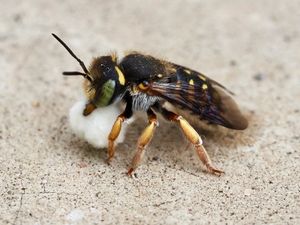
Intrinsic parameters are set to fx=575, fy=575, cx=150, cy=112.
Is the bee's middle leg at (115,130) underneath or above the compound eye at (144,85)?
underneath

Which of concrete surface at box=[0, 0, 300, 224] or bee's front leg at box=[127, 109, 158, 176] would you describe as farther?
bee's front leg at box=[127, 109, 158, 176]

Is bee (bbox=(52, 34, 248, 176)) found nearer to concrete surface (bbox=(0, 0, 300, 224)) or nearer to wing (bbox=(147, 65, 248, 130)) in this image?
wing (bbox=(147, 65, 248, 130))

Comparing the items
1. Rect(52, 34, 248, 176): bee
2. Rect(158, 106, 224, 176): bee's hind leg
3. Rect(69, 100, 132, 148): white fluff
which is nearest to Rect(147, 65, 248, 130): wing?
Rect(52, 34, 248, 176): bee

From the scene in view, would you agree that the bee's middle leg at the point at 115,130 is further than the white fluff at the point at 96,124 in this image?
No

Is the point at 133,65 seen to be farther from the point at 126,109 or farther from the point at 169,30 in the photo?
the point at 169,30

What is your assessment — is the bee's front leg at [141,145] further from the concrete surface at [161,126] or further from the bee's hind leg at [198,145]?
the bee's hind leg at [198,145]

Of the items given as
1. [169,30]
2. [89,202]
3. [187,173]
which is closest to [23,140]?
[89,202]

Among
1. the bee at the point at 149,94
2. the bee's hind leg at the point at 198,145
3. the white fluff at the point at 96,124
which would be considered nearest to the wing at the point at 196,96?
the bee at the point at 149,94
